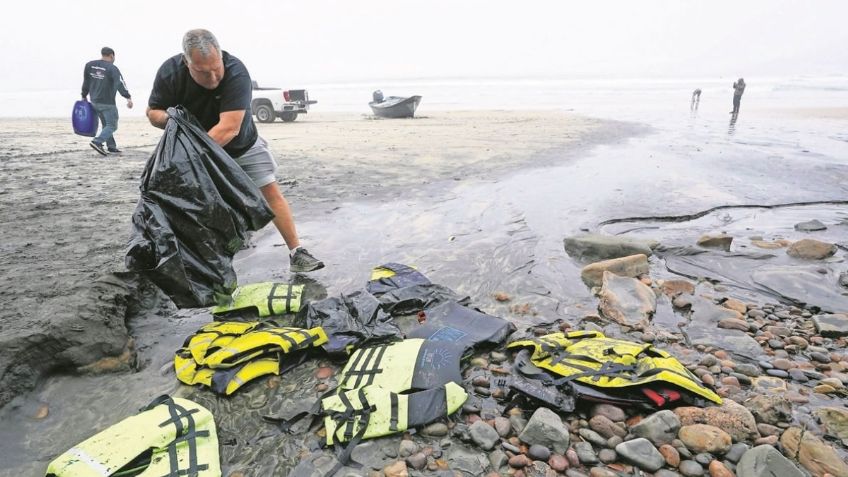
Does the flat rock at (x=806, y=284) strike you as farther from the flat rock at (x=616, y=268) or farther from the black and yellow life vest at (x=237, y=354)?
the black and yellow life vest at (x=237, y=354)

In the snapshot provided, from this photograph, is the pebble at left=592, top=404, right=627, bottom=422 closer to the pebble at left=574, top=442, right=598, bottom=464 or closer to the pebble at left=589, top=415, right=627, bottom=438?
the pebble at left=589, top=415, right=627, bottom=438

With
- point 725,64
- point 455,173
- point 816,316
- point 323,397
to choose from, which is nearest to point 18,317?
point 323,397

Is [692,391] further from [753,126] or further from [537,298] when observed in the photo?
[753,126]

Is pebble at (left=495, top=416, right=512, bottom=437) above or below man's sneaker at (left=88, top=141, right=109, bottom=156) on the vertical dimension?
below

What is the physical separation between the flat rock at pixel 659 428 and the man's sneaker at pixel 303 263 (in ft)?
8.53

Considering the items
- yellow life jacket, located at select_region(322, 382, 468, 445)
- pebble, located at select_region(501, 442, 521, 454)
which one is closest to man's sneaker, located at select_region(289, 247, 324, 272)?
yellow life jacket, located at select_region(322, 382, 468, 445)

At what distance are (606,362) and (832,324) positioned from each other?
1.81 metres

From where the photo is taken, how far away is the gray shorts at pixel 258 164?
11.2 feet

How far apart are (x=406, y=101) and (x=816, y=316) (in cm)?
1836

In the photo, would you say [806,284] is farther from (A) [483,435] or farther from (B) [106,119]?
(B) [106,119]

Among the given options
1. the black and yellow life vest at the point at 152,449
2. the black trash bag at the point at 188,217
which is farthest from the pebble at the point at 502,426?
the black trash bag at the point at 188,217

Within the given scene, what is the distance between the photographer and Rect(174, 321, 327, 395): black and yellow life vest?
230cm

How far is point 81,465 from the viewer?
169 centimetres

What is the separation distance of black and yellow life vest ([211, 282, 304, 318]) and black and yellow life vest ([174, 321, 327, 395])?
0.38 m
